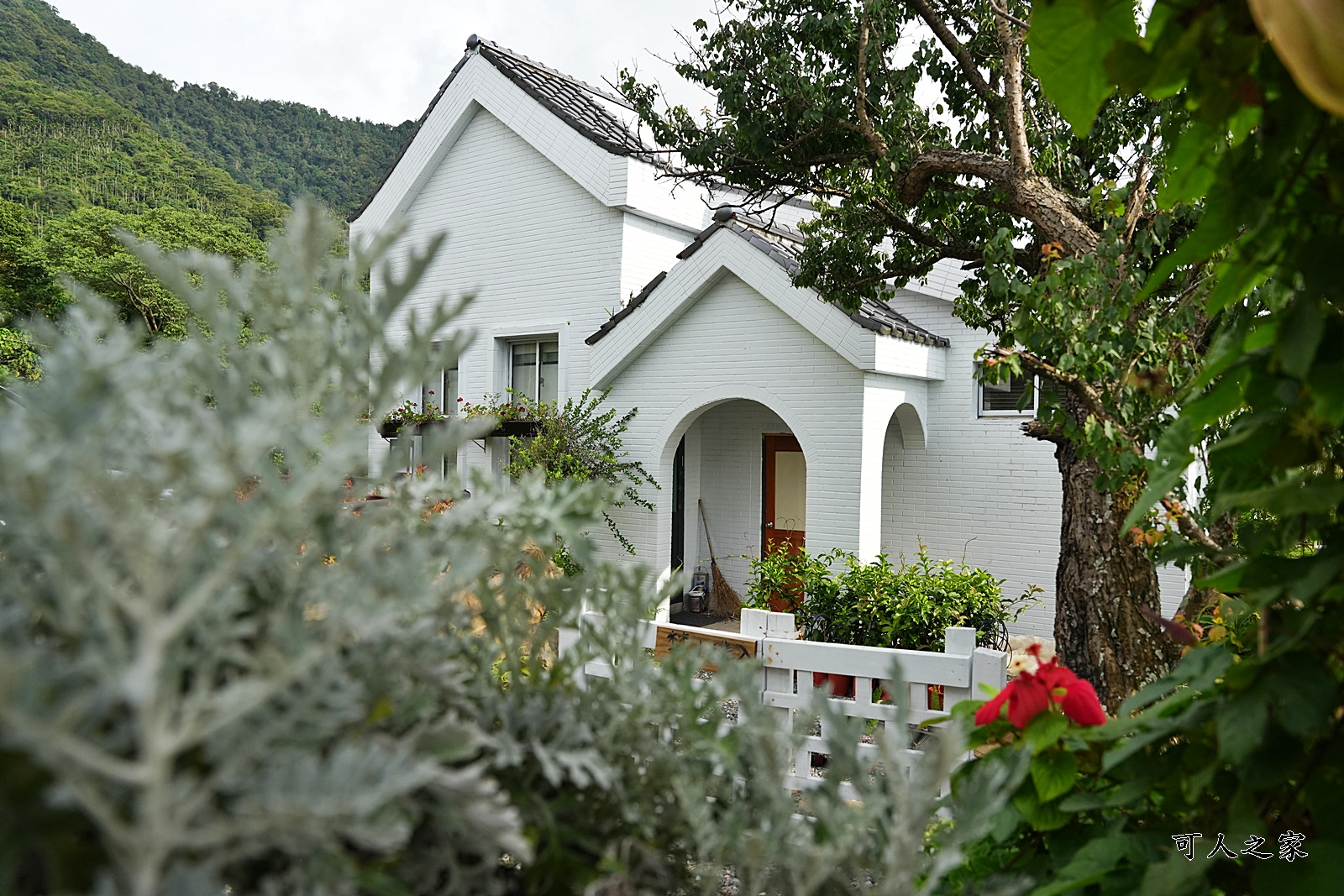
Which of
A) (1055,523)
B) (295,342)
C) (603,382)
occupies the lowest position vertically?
(1055,523)

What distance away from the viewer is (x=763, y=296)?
784cm

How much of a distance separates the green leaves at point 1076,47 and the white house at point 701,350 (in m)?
5.22

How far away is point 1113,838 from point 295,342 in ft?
2.88

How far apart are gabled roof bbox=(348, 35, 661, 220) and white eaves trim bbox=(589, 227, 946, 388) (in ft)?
5.95

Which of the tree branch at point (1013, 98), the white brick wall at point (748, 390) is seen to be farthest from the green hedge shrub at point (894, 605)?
the tree branch at point (1013, 98)

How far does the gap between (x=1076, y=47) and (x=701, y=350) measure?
7.43 m

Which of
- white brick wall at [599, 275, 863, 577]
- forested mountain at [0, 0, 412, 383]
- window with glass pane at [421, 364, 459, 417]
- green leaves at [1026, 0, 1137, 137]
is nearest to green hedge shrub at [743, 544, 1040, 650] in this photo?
white brick wall at [599, 275, 863, 577]

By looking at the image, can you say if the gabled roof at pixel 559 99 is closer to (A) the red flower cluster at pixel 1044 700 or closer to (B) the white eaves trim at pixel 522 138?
(B) the white eaves trim at pixel 522 138

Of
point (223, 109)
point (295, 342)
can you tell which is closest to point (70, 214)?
point (223, 109)

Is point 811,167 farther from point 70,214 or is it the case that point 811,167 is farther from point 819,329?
point 70,214

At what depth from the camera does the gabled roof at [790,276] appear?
720 cm

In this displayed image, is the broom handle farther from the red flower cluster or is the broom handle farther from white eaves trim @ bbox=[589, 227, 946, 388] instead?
the red flower cluster

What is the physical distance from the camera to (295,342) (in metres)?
0.51

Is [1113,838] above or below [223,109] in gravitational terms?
below
